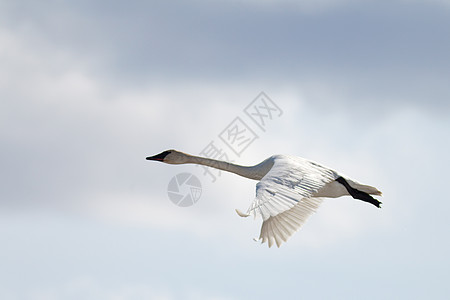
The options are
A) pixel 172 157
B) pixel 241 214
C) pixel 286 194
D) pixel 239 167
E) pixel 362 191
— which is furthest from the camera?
pixel 172 157

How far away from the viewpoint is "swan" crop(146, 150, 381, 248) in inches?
679

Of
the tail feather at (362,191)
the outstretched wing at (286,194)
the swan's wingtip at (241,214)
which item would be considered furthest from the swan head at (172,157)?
the swan's wingtip at (241,214)

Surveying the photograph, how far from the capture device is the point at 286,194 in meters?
17.4

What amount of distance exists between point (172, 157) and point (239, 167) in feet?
8.95

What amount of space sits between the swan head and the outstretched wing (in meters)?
3.64

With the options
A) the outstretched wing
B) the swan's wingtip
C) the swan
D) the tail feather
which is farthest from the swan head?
the swan's wingtip

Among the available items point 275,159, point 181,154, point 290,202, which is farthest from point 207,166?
point 290,202

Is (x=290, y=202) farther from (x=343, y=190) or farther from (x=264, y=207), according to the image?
(x=343, y=190)

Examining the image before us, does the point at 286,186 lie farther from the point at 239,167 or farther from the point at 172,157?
the point at 172,157

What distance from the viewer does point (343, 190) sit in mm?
21969

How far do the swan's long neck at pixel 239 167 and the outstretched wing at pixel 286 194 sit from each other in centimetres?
→ 53

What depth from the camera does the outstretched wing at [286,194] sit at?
1666 centimetres

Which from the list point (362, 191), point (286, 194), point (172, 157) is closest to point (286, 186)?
point (286, 194)

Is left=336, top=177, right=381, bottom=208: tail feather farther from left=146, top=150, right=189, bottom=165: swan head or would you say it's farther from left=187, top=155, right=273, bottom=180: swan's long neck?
left=146, top=150, right=189, bottom=165: swan head
